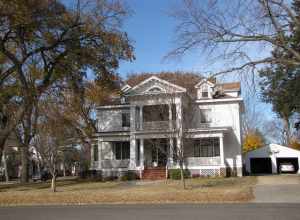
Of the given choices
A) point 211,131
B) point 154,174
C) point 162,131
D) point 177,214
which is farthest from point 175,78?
point 177,214

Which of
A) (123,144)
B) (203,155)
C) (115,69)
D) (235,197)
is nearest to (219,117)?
(203,155)

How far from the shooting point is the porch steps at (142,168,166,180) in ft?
128

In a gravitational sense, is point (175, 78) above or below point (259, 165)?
above

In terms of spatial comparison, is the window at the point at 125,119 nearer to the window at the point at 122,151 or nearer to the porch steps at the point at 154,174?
the window at the point at 122,151

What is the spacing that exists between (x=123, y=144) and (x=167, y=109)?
29.1 feet

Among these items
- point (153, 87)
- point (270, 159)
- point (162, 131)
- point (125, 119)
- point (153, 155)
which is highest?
point (153, 87)

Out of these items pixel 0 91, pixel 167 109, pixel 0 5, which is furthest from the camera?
pixel 167 109

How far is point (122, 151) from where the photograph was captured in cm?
4366

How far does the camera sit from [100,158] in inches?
1700

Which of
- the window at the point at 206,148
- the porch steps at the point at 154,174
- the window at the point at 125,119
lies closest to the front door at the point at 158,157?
the porch steps at the point at 154,174

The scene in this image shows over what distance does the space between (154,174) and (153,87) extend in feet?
26.0

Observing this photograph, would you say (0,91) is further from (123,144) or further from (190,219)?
(190,219)

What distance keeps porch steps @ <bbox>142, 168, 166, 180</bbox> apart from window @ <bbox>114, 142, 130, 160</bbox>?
13.6ft

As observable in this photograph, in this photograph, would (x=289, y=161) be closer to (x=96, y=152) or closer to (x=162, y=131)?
(x=162, y=131)
